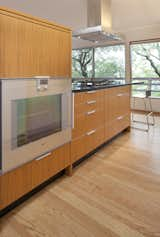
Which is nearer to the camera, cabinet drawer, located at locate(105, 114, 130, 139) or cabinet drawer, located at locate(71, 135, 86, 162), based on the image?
cabinet drawer, located at locate(71, 135, 86, 162)

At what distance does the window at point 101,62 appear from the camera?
6.61m

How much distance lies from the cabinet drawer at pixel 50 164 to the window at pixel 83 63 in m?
5.58

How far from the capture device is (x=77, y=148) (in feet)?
7.82

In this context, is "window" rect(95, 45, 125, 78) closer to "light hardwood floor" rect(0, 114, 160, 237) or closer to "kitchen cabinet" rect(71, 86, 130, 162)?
"kitchen cabinet" rect(71, 86, 130, 162)

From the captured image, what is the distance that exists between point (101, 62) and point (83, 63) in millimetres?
773

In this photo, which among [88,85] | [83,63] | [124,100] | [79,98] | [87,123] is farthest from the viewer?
[83,63]

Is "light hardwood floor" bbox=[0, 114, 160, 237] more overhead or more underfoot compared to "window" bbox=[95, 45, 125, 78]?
more underfoot

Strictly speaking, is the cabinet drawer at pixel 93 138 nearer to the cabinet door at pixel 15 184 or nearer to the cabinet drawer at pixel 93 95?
the cabinet drawer at pixel 93 95

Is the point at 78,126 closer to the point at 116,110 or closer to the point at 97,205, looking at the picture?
the point at 97,205

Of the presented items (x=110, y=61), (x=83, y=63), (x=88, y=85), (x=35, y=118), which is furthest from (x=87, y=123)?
(x=83, y=63)

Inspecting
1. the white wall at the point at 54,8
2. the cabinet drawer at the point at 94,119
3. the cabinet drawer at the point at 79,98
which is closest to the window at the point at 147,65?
the white wall at the point at 54,8

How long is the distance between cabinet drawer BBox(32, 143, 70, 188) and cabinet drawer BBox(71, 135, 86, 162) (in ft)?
0.33

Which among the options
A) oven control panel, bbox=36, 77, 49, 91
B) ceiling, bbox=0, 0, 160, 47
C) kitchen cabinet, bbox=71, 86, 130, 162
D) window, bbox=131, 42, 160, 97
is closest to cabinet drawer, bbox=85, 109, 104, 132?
kitchen cabinet, bbox=71, 86, 130, 162

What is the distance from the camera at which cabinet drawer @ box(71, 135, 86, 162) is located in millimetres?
2301
